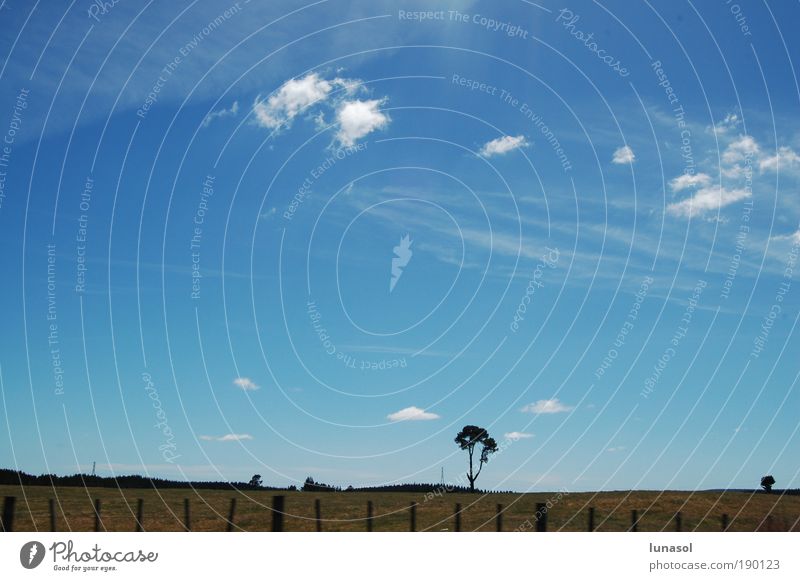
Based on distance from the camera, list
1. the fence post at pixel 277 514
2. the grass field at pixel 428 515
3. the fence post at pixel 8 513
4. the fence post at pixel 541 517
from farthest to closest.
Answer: the grass field at pixel 428 515
the fence post at pixel 541 517
the fence post at pixel 8 513
the fence post at pixel 277 514

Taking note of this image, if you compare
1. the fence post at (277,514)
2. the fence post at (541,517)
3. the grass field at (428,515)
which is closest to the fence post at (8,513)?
the grass field at (428,515)

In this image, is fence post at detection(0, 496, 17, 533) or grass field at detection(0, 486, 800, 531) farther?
grass field at detection(0, 486, 800, 531)

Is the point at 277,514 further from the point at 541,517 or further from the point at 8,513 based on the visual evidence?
the point at 541,517

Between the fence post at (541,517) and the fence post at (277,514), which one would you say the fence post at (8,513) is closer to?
the fence post at (277,514)

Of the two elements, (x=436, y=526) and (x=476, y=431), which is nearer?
(x=436, y=526)

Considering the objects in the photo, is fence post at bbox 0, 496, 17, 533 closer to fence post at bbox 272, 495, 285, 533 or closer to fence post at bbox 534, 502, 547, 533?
fence post at bbox 272, 495, 285, 533

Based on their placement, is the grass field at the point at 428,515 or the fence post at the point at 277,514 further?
the grass field at the point at 428,515

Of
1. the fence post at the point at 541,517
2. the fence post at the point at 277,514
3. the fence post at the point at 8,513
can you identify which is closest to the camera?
the fence post at the point at 277,514

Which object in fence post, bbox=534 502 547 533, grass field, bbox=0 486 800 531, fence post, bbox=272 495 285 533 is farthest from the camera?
grass field, bbox=0 486 800 531

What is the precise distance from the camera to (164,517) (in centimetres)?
4322

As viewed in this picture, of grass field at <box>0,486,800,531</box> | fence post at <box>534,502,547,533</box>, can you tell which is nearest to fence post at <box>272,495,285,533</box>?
grass field at <box>0,486,800,531</box>
